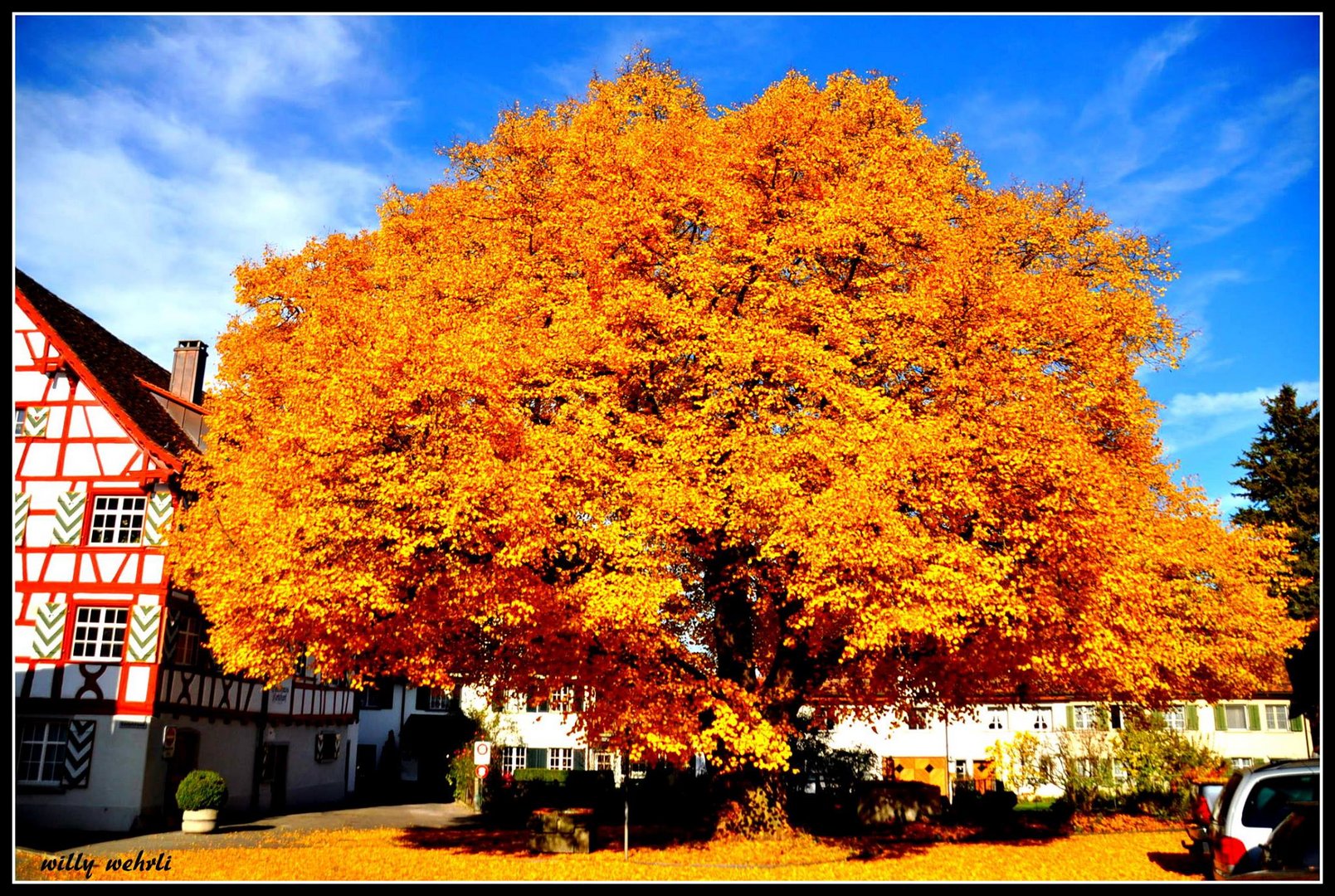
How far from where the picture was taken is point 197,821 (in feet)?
81.0

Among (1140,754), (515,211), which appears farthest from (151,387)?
(1140,754)

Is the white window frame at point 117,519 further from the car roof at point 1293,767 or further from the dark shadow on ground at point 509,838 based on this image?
the car roof at point 1293,767

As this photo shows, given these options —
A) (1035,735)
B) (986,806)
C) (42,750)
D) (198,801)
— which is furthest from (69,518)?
(1035,735)

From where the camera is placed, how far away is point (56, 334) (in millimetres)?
28688

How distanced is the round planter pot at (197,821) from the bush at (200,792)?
0.07 metres

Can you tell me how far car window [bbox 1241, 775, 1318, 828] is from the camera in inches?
486

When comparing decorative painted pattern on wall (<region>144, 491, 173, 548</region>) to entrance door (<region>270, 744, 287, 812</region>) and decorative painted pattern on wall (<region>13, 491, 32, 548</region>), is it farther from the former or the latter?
entrance door (<region>270, 744, 287, 812</region>)

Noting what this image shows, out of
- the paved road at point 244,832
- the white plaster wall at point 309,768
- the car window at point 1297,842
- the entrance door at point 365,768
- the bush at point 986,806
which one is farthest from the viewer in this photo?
the entrance door at point 365,768

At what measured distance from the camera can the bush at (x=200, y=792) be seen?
81.3 feet

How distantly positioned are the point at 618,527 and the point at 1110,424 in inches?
467

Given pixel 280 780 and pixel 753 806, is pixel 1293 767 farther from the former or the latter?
pixel 280 780

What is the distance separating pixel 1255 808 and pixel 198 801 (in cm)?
2371

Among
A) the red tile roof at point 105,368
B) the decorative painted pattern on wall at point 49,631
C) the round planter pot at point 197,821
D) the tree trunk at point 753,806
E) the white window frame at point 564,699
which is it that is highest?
the red tile roof at point 105,368

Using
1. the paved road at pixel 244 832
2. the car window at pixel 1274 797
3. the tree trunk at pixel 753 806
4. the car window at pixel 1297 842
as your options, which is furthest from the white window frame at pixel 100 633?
the car window at pixel 1297 842
